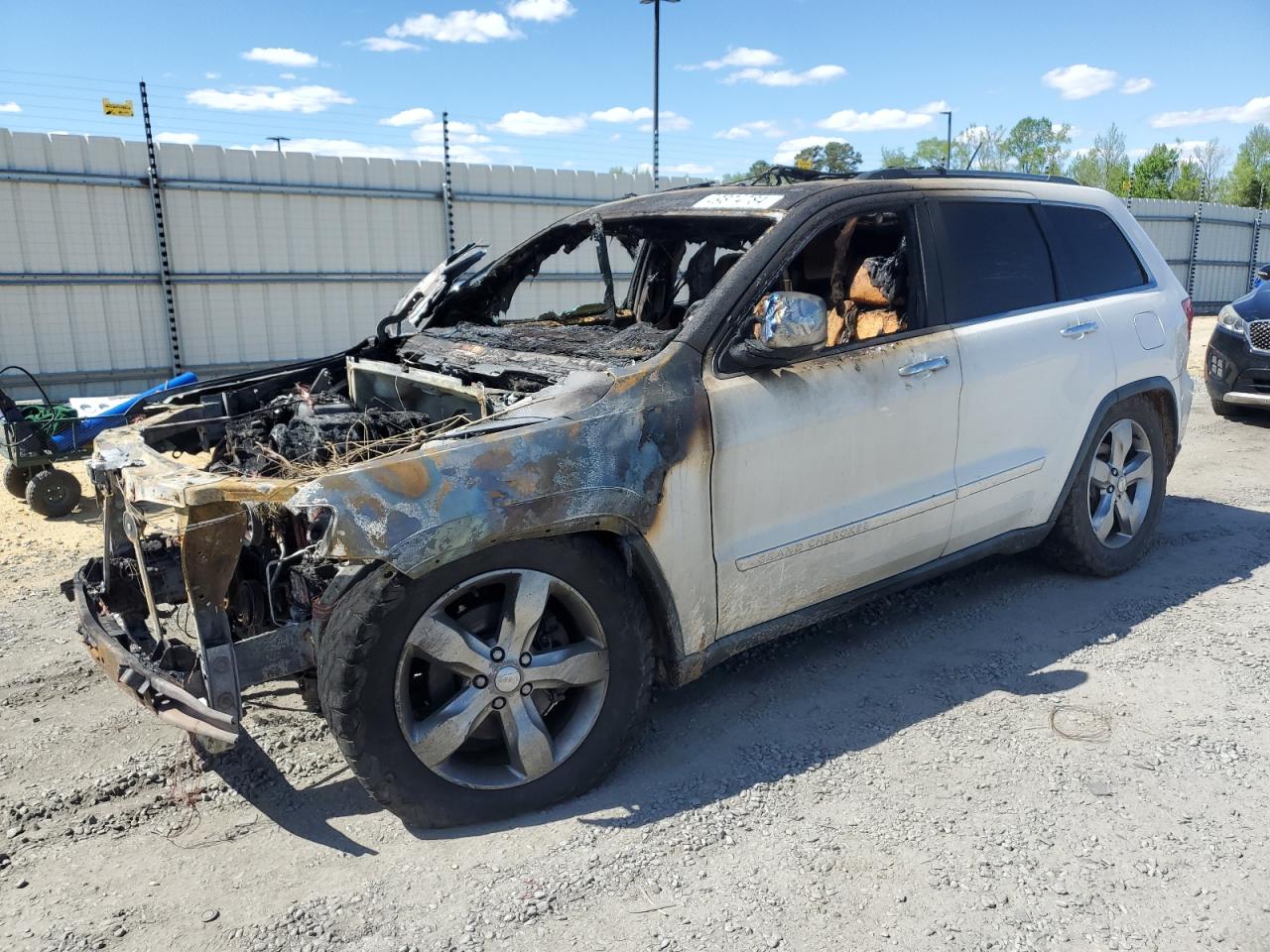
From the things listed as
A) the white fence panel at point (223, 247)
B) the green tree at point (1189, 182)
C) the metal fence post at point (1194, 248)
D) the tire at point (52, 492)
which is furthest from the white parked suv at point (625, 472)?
the green tree at point (1189, 182)

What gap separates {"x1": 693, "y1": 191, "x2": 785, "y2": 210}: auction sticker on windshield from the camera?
3707 millimetres

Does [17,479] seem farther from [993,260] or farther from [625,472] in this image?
[993,260]

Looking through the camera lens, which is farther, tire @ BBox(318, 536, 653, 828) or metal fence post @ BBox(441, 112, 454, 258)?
metal fence post @ BBox(441, 112, 454, 258)

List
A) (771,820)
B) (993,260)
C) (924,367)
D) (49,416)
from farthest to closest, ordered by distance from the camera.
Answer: (49,416) < (993,260) < (924,367) < (771,820)

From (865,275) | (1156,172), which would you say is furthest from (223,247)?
(1156,172)

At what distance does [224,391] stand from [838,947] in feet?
11.1

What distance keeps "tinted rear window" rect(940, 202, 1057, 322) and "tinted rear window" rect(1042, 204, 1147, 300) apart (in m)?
0.13

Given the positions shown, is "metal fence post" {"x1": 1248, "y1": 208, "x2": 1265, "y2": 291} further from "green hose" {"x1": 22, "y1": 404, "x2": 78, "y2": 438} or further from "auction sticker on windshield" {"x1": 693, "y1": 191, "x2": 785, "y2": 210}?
"green hose" {"x1": 22, "y1": 404, "x2": 78, "y2": 438}

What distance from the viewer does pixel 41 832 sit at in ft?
9.71

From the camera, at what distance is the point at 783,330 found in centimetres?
317

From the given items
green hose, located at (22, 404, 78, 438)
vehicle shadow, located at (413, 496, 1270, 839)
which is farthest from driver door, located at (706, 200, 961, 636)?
green hose, located at (22, 404, 78, 438)

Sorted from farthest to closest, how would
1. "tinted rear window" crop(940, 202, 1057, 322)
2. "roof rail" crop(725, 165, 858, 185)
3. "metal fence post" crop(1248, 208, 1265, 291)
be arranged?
"metal fence post" crop(1248, 208, 1265, 291)
"roof rail" crop(725, 165, 858, 185)
"tinted rear window" crop(940, 202, 1057, 322)

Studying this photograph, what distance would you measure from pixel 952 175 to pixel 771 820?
2939 millimetres

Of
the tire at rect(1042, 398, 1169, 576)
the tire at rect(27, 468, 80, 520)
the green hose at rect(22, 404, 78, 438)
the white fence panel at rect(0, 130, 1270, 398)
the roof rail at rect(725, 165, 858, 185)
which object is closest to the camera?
the roof rail at rect(725, 165, 858, 185)
